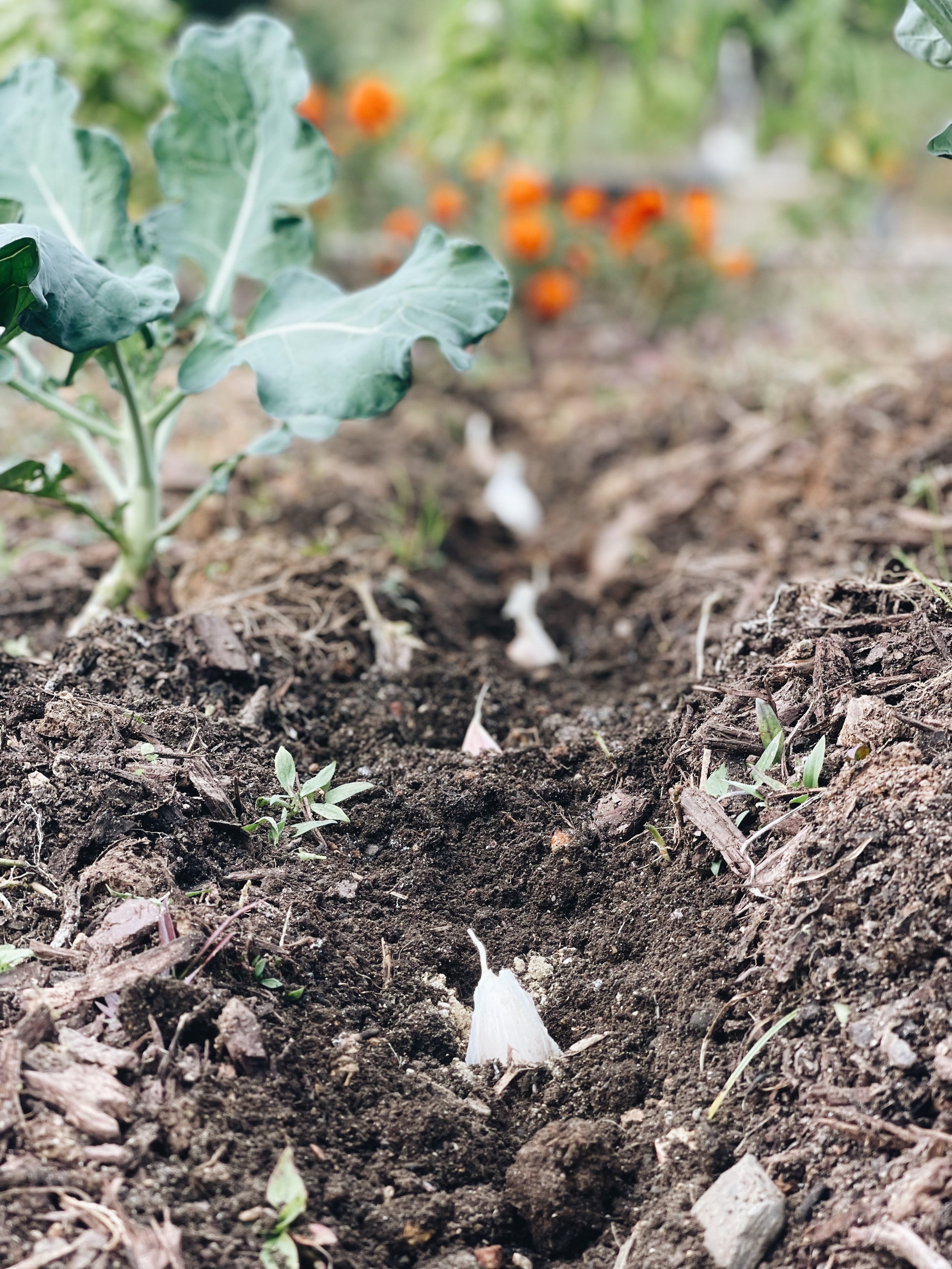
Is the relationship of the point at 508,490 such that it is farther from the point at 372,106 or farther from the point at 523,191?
the point at 372,106

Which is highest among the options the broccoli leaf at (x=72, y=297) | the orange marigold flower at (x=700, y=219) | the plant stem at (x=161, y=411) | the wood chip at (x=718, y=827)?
the broccoli leaf at (x=72, y=297)

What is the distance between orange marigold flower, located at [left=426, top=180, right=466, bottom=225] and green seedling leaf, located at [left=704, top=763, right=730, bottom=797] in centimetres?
404

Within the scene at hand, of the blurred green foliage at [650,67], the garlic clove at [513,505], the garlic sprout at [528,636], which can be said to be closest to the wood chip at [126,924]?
the garlic sprout at [528,636]

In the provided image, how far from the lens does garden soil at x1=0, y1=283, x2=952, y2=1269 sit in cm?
121

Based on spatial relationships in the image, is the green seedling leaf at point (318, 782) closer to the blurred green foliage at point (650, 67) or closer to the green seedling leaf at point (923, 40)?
the green seedling leaf at point (923, 40)

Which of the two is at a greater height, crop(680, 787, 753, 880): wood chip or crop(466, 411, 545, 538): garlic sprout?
crop(680, 787, 753, 880): wood chip

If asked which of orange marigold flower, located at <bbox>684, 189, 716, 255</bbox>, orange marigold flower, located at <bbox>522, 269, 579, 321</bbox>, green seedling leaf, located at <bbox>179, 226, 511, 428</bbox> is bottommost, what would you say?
orange marigold flower, located at <bbox>522, 269, 579, 321</bbox>

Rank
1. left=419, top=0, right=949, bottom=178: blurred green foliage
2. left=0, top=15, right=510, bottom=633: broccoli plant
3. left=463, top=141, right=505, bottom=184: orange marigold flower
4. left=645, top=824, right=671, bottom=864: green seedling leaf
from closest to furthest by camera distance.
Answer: left=645, top=824, right=671, bottom=864: green seedling leaf, left=0, top=15, right=510, bottom=633: broccoli plant, left=419, top=0, right=949, bottom=178: blurred green foliage, left=463, top=141, right=505, bottom=184: orange marigold flower

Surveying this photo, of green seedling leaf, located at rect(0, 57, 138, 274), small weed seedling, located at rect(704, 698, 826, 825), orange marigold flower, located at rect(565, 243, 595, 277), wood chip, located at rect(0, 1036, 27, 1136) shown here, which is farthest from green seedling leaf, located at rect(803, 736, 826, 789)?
orange marigold flower, located at rect(565, 243, 595, 277)

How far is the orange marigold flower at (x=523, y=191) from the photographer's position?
15.9ft

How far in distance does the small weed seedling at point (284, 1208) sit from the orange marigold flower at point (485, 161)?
4488 millimetres

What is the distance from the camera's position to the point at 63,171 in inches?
86.1

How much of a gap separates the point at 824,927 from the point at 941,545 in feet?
4.26

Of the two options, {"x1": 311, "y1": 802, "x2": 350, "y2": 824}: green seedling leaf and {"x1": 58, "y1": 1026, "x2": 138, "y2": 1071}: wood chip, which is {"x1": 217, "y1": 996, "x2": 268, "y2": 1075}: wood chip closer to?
{"x1": 58, "y1": 1026, "x2": 138, "y2": 1071}: wood chip
